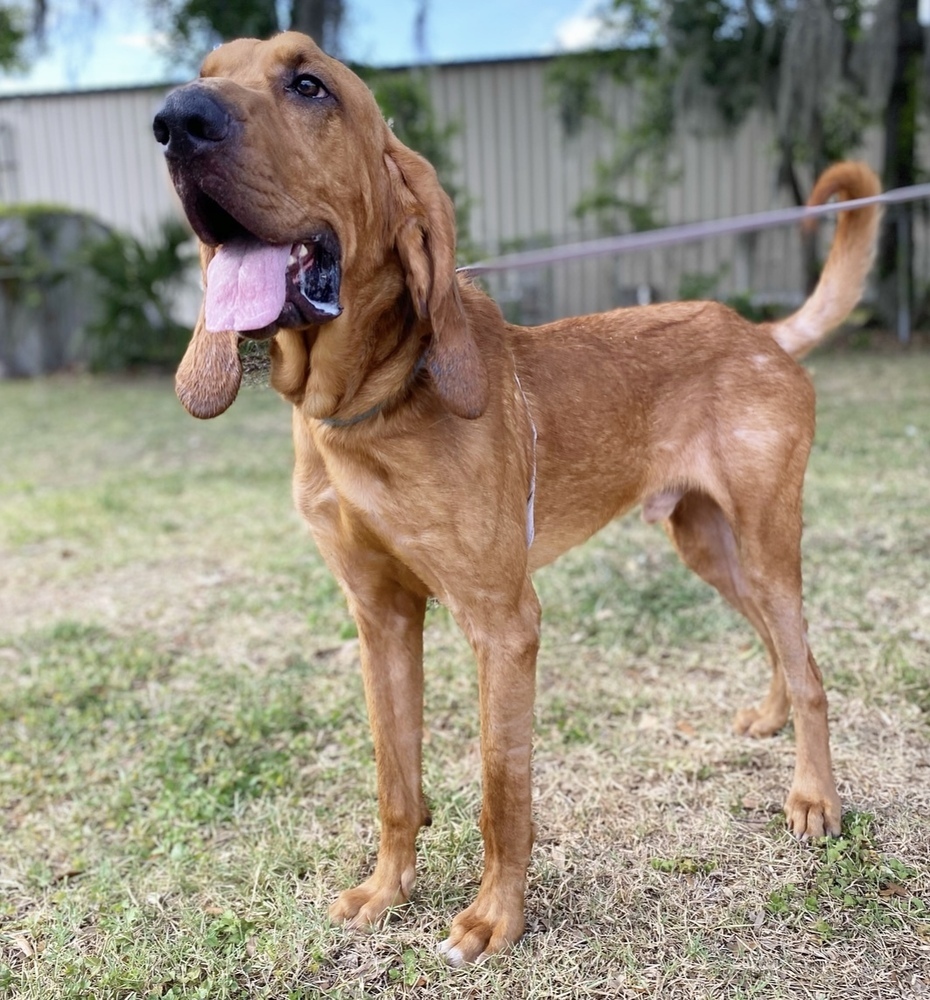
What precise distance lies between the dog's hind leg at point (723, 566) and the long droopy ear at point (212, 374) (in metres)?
1.79

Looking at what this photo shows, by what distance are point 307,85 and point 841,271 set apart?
2177mm

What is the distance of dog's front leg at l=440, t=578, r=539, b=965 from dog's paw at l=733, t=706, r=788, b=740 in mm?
1334

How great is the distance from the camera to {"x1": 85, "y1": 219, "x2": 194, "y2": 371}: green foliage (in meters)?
14.5

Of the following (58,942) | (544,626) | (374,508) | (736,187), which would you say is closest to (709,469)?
(374,508)

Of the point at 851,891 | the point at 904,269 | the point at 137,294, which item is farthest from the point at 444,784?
the point at 904,269

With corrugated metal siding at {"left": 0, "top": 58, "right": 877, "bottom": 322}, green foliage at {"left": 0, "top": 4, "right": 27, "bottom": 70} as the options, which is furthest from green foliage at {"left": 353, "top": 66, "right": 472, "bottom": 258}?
green foliage at {"left": 0, "top": 4, "right": 27, "bottom": 70}

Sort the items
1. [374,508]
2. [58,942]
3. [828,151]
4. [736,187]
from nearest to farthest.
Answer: [374,508], [58,942], [828,151], [736,187]

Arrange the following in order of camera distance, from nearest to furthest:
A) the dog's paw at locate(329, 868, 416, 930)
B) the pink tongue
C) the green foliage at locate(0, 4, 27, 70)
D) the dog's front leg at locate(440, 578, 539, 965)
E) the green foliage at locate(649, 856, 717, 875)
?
the pink tongue
the dog's front leg at locate(440, 578, 539, 965)
the dog's paw at locate(329, 868, 416, 930)
the green foliage at locate(649, 856, 717, 875)
the green foliage at locate(0, 4, 27, 70)

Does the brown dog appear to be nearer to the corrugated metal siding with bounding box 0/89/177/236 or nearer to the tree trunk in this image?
the tree trunk

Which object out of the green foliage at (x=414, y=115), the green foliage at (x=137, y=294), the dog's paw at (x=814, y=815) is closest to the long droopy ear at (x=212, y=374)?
the dog's paw at (x=814, y=815)

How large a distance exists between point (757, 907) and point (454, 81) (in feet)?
68.4

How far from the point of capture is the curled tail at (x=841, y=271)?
333 cm

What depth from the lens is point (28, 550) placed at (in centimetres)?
→ 609

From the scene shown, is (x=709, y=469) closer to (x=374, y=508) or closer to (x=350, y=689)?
(x=374, y=508)
